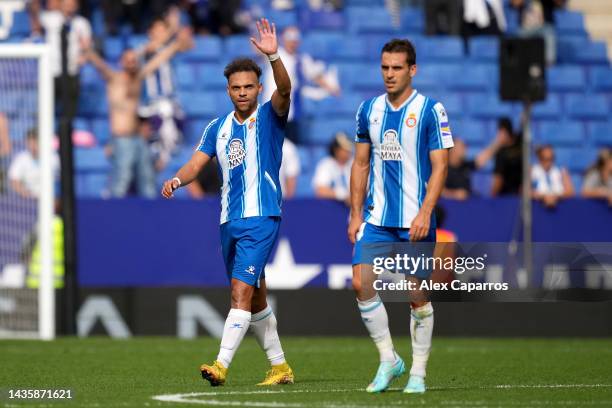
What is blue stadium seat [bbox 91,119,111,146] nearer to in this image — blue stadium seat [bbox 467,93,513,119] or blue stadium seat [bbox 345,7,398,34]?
blue stadium seat [bbox 345,7,398,34]

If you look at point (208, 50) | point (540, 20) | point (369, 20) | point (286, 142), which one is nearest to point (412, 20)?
point (369, 20)

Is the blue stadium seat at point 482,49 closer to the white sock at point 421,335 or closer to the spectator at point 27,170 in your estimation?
the spectator at point 27,170

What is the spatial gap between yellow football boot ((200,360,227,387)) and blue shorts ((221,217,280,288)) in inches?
22.1

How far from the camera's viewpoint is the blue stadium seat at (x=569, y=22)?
22156 mm

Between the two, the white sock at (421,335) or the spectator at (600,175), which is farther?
the spectator at (600,175)

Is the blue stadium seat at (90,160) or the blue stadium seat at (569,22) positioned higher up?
the blue stadium seat at (569,22)

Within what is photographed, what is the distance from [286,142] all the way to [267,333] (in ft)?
29.4

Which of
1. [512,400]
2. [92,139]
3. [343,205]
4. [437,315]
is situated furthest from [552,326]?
[512,400]

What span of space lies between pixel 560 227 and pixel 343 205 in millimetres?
2611

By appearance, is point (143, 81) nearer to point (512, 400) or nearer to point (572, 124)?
point (572, 124)

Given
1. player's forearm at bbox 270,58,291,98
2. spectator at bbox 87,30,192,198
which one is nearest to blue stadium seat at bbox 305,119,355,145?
spectator at bbox 87,30,192,198

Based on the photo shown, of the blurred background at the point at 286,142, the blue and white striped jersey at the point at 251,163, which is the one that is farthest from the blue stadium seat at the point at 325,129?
the blue and white striped jersey at the point at 251,163

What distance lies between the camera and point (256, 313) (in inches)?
360

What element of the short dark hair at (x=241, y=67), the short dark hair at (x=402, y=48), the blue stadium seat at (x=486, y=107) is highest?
the short dark hair at (x=402, y=48)
